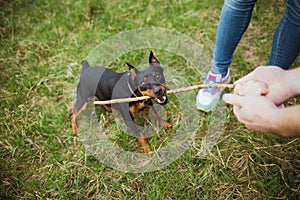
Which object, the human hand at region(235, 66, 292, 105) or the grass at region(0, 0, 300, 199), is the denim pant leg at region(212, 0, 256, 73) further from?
the human hand at region(235, 66, 292, 105)

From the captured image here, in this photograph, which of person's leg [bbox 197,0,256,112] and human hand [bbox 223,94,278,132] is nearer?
human hand [bbox 223,94,278,132]

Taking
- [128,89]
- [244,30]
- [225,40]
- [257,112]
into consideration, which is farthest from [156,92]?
[257,112]

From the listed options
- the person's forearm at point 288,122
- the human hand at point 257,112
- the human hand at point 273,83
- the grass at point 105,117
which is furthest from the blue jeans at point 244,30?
the person's forearm at point 288,122

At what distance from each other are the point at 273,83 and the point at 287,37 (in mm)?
752

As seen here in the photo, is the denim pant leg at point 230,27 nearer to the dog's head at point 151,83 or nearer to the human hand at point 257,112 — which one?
the dog's head at point 151,83

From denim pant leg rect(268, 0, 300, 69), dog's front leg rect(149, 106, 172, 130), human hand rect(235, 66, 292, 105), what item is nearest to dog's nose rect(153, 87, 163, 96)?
dog's front leg rect(149, 106, 172, 130)

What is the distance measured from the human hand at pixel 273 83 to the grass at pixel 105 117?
782 mm

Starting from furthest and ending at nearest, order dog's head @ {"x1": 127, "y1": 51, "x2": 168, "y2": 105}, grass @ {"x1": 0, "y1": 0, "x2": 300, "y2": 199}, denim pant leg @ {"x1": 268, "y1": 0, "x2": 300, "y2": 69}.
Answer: dog's head @ {"x1": 127, "y1": 51, "x2": 168, "y2": 105}, grass @ {"x1": 0, "y1": 0, "x2": 300, "y2": 199}, denim pant leg @ {"x1": 268, "y1": 0, "x2": 300, "y2": 69}

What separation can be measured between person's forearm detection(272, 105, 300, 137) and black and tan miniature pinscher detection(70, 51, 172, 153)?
108 cm

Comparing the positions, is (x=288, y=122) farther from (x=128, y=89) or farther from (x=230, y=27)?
(x=128, y=89)

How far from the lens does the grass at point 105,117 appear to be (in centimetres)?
220

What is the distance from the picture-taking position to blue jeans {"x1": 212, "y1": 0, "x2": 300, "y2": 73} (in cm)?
208

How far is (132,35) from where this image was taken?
11.1ft

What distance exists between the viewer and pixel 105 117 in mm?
2764
